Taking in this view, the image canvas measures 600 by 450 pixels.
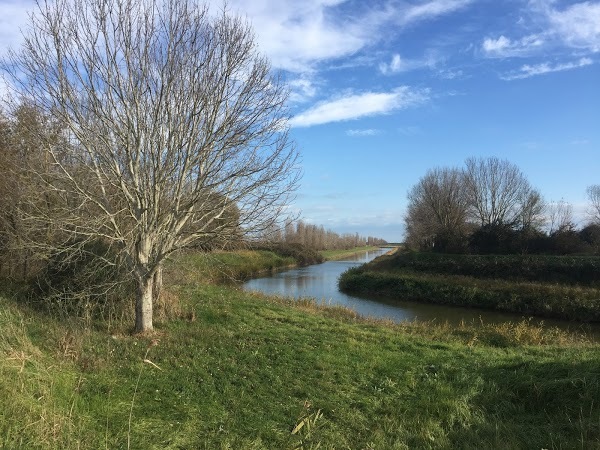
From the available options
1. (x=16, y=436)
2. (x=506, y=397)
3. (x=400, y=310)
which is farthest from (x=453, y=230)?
(x=16, y=436)

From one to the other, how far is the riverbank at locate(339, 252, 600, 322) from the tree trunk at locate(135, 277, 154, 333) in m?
21.5

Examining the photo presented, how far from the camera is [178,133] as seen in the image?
8188 mm

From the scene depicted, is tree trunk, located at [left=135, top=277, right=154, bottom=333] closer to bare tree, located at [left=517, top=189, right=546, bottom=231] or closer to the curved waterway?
the curved waterway

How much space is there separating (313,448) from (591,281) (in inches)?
1099

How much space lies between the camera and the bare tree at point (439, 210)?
4309 centimetres

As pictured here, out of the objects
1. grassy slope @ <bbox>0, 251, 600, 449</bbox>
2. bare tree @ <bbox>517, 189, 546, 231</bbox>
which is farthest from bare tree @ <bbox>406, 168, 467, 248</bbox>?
grassy slope @ <bbox>0, 251, 600, 449</bbox>

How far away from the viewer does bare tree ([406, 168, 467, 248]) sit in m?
43.1

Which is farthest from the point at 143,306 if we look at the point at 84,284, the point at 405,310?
the point at 405,310

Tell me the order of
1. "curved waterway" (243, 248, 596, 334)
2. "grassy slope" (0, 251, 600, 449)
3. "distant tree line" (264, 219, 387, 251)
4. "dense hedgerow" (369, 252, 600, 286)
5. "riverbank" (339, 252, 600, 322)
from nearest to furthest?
1. "grassy slope" (0, 251, 600, 449)
2. "curved waterway" (243, 248, 596, 334)
3. "riverbank" (339, 252, 600, 322)
4. "dense hedgerow" (369, 252, 600, 286)
5. "distant tree line" (264, 219, 387, 251)

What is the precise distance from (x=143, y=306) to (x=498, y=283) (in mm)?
24569

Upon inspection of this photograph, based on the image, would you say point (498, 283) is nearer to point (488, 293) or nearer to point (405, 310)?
point (488, 293)

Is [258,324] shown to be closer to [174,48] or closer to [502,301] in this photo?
[174,48]

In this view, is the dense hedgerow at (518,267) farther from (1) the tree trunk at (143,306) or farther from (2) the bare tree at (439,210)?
(1) the tree trunk at (143,306)

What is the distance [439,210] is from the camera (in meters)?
45.5
